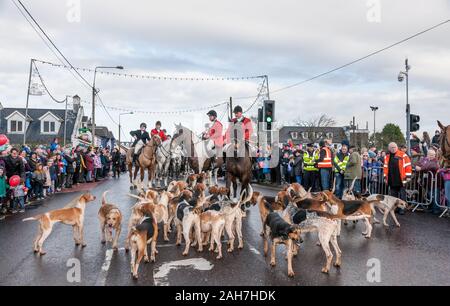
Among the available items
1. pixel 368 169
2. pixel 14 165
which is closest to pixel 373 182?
pixel 368 169

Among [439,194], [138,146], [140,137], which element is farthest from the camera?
[140,137]

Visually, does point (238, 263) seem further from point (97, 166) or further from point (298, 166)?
point (97, 166)

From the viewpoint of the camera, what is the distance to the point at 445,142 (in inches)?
286

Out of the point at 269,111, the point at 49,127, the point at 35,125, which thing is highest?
the point at 35,125

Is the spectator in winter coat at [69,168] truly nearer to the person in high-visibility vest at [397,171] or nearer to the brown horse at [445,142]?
the person in high-visibility vest at [397,171]

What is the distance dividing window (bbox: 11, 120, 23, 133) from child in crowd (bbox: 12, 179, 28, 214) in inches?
1896

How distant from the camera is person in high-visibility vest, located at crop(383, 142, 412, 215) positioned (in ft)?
39.8

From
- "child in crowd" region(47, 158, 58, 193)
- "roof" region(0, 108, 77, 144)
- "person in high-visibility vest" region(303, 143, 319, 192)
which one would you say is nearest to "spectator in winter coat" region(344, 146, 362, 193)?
"person in high-visibility vest" region(303, 143, 319, 192)

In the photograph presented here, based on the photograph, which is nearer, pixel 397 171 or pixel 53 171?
pixel 397 171

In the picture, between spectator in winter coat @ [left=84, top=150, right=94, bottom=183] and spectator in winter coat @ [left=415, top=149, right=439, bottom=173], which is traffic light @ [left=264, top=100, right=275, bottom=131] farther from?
spectator in winter coat @ [left=84, top=150, right=94, bottom=183]

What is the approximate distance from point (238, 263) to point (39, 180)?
1056cm

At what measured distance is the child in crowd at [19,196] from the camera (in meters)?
12.4

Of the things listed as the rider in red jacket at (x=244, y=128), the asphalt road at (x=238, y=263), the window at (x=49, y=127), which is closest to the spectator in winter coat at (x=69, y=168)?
the rider in red jacket at (x=244, y=128)
